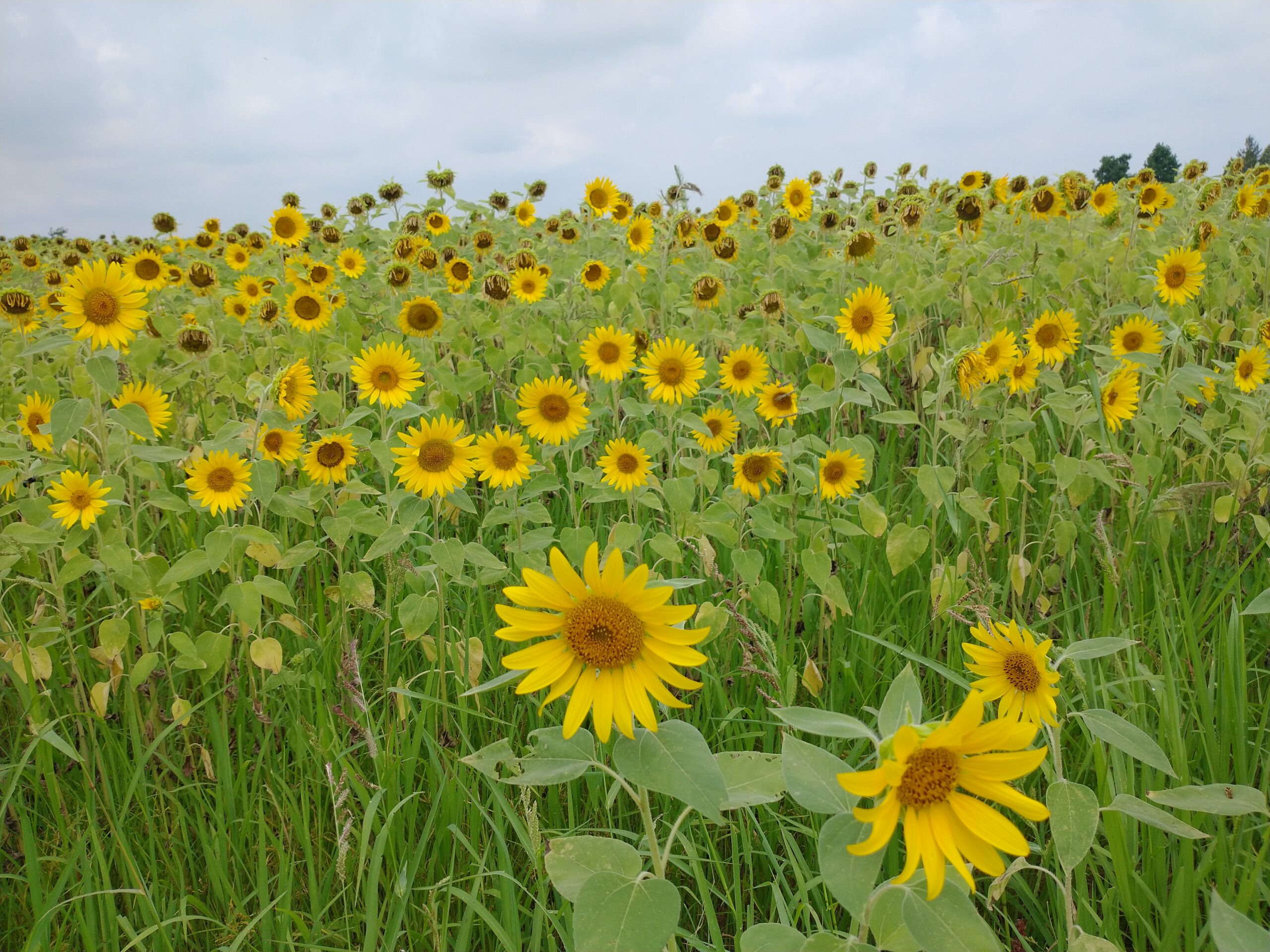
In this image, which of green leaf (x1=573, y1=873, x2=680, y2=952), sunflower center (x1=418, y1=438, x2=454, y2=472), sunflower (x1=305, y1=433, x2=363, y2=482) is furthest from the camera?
sunflower (x1=305, y1=433, x2=363, y2=482)

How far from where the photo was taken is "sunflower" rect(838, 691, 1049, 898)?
0.86m

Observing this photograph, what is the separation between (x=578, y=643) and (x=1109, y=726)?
89 centimetres

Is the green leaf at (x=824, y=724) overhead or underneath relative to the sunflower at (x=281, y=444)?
underneath

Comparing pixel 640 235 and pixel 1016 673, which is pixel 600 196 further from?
pixel 1016 673

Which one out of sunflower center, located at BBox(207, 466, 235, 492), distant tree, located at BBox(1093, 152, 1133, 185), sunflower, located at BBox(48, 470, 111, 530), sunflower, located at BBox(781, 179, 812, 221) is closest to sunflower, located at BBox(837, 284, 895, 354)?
sunflower center, located at BBox(207, 466, 235, 492)

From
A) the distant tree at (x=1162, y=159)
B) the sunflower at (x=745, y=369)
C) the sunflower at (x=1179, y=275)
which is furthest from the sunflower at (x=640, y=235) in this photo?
the distant tree at (x=1162, y=159)

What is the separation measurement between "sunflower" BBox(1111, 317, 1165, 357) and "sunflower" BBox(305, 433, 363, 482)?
3095mm

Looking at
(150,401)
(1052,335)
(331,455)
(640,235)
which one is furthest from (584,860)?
(640,235)

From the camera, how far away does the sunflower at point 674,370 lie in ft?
10.6

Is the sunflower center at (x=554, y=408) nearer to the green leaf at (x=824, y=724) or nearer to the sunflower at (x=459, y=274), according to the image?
the sunflower at (x=459, y=274)

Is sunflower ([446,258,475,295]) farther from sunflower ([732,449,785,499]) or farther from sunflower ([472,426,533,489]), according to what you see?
sunflower ([732,449,785,499])

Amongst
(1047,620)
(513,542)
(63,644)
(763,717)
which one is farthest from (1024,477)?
(63,644)

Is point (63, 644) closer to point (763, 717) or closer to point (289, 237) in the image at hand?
point (763, 717)

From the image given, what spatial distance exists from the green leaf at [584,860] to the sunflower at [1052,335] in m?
2.91
